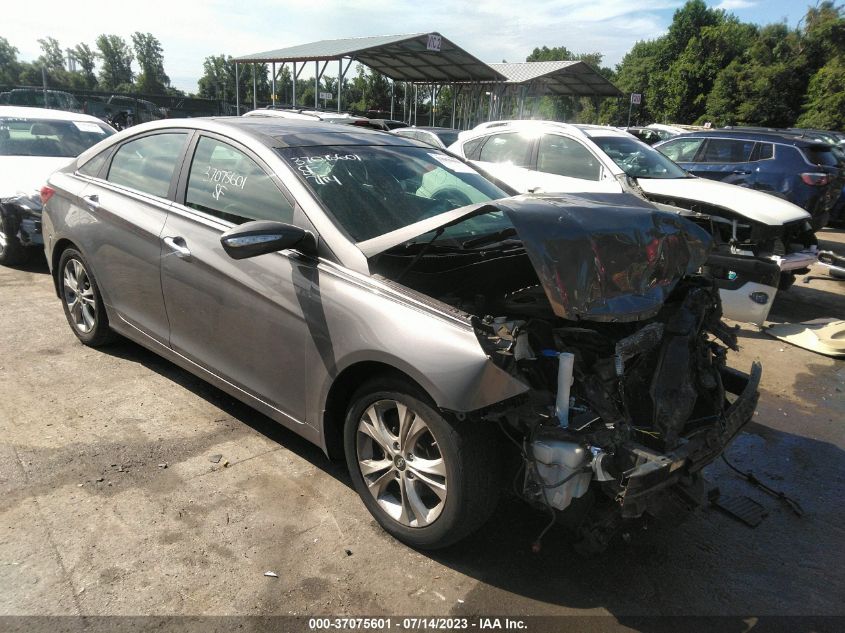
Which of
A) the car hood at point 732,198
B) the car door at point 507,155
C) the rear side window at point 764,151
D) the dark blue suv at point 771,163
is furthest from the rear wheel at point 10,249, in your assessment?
the rear side window at point 764,151

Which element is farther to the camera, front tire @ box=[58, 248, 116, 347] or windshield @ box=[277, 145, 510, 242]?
front tire @ box=[58, 248, 116, 347]

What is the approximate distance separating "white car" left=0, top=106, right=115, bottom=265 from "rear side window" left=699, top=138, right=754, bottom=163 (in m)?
9.77

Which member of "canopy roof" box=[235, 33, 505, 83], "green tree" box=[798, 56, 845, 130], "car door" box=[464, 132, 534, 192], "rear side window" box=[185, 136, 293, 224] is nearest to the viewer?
"rear side window" box=[185, 136, 293, 224]

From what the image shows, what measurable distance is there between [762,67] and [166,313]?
47058 millimetres

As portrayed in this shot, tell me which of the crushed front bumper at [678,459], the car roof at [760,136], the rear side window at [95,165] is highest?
the car roof at [760,136]

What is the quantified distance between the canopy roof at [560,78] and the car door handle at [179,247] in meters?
23.9

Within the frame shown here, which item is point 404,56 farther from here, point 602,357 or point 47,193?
point 602,357

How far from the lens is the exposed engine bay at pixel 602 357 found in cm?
236

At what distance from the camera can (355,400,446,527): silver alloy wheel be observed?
2.59 m

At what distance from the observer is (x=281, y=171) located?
3.13 metres

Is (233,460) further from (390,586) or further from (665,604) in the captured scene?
(665,604)

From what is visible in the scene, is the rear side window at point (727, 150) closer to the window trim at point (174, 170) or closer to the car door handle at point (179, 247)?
the window trim at point (174, 170)

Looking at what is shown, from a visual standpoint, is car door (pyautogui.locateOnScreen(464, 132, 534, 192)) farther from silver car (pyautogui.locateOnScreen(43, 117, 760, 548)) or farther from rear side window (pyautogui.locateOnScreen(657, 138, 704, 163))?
silver car (pyautogui.locateOnScreen(43, 117, 760, 548))

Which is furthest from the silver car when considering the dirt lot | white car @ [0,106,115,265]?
white car @ [0,106,115,265]
